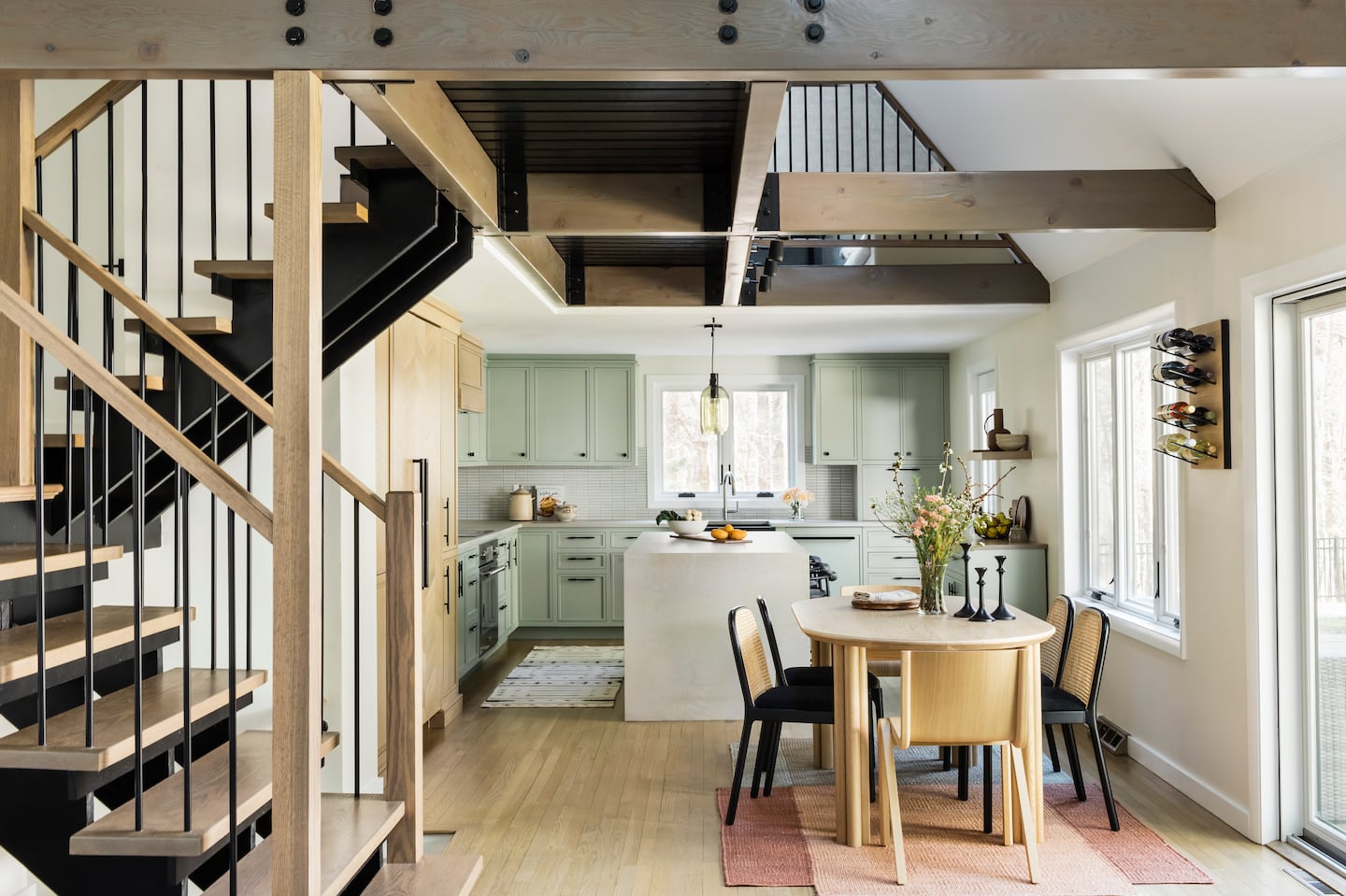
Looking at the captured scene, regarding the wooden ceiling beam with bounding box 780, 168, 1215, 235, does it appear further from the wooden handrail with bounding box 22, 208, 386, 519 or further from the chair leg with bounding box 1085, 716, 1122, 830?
the wooden handrail with bounding box 22, 208, 386, 519

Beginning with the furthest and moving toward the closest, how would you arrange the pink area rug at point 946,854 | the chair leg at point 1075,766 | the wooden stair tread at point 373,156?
the chair leg at point 1075,766 → the pink area rug at point 946,854 → the wooden stair tread at point 373,156

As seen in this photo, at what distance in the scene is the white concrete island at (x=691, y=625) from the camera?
5148 mm

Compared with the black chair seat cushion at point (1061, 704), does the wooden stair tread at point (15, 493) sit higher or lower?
higher

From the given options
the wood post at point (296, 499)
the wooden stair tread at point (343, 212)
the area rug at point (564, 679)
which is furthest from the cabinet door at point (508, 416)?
the wood post at point (296, 499)

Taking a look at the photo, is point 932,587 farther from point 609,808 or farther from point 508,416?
point 508,416

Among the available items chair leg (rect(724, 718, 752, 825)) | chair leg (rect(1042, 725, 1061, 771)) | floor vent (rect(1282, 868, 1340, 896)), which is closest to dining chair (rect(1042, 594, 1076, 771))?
chair leg (rect(1042, 725, 1061, 771))

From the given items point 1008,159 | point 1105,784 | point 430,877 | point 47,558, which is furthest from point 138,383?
point 1008,159

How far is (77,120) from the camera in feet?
9.56

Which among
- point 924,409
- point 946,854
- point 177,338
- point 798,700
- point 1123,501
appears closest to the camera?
point 177,338

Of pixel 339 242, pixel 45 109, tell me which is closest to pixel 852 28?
pixel 339 242

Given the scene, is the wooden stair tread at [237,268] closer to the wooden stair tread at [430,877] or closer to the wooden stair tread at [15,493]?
the wooden stair tread at [15,493]

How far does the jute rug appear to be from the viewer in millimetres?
3119

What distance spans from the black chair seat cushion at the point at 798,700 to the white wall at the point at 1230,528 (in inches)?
60.1

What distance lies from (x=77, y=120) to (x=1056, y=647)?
14.4ft
